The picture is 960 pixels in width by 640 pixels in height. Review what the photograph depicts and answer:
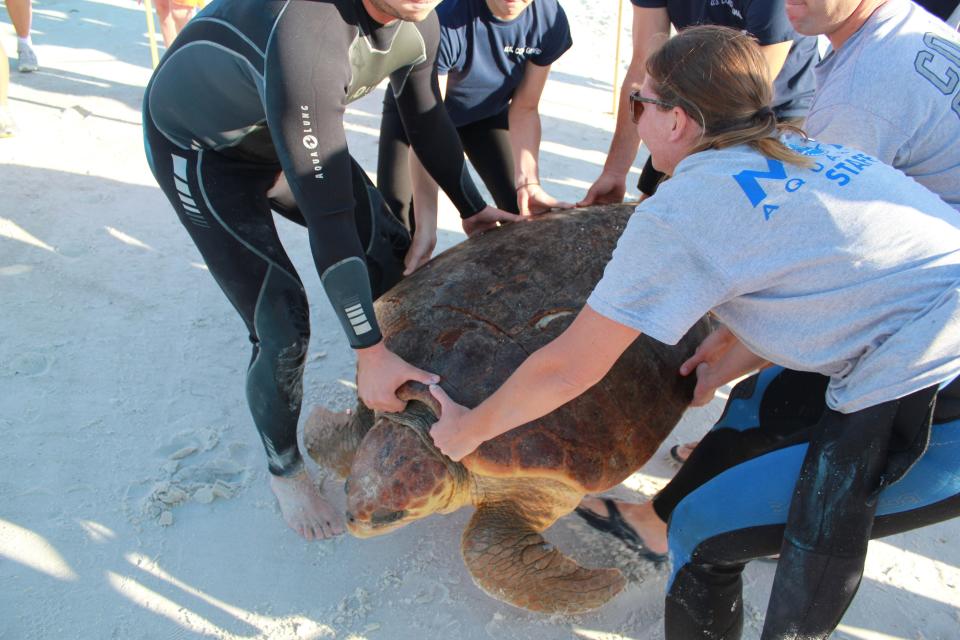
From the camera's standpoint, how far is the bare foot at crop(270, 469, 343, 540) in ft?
7.04

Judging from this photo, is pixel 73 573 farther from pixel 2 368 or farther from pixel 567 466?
pixel 567 466

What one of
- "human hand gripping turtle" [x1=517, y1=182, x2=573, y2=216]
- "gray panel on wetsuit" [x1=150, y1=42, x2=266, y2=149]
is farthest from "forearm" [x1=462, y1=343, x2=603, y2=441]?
"human hand gripping turtle" [x1=517, y1=182, x2=573, y2=216]

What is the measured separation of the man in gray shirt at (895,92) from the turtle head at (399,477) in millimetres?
1230

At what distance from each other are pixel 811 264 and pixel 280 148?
120 centimetres

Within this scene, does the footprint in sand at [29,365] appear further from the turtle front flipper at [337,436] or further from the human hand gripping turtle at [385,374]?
the human hand gripping turtle at [385,374]

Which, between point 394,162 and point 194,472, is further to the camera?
point 394,162

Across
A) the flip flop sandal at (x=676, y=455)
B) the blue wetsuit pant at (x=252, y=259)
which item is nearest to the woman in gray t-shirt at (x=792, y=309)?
the blue wetsuit pant at (x=252, y=259)

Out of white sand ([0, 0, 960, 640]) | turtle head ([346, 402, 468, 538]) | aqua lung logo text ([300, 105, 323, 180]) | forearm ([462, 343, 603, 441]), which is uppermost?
aqua lung logo text ([300, 105, 323, 180])

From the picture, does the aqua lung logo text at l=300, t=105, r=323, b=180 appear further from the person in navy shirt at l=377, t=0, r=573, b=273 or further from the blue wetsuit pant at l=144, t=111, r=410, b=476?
the person in navy shirt at l=377, t=0, r=573, b=273

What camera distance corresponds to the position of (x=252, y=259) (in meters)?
2.03

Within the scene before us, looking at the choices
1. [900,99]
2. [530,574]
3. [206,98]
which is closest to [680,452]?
[530,574]

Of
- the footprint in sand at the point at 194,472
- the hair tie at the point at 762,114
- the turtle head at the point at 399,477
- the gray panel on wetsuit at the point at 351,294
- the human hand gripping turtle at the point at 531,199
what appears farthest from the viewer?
the human hand gripping turtle at the point at 531,199

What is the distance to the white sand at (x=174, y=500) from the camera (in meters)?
1.92

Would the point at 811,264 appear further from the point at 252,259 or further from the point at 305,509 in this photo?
the point at 305,509
